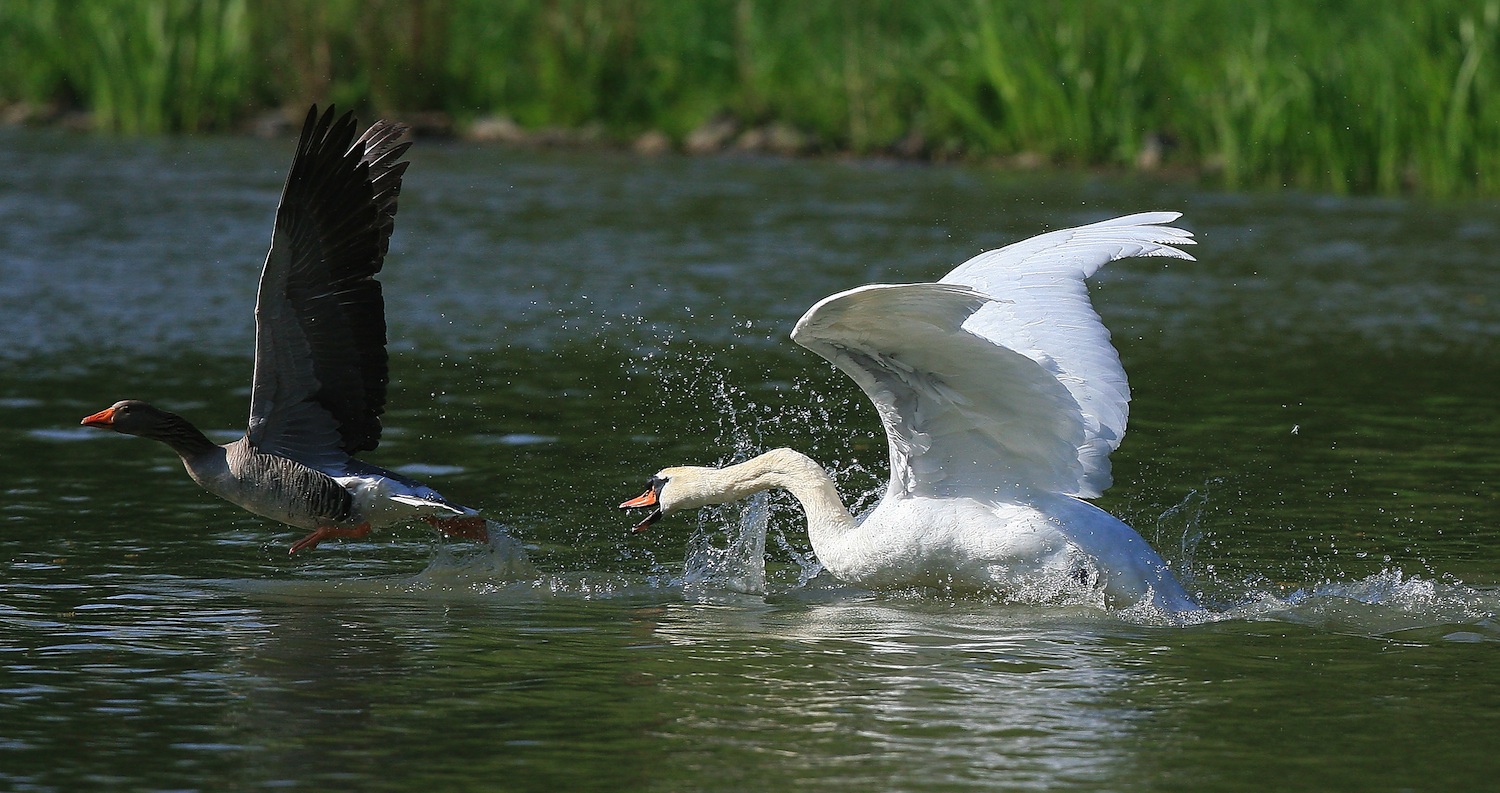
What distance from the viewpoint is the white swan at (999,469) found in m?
7.63

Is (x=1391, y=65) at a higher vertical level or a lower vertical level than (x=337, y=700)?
higher

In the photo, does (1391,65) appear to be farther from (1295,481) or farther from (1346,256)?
(1295,481)

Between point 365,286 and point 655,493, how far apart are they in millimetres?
1418

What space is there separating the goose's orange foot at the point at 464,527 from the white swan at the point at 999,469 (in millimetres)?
579

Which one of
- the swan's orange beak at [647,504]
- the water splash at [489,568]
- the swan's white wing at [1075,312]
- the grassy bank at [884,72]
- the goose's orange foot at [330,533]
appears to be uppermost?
the grassy bank at [884,72]

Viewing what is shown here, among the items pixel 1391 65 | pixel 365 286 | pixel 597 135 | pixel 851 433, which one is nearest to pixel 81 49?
pixel 597 135

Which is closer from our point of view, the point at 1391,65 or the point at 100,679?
the point at 100,679

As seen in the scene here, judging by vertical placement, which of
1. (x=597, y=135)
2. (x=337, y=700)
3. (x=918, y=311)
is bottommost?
(x=337, y=700)

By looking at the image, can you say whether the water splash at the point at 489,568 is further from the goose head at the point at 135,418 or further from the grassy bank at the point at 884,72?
the grassy bank at the point at 884,72

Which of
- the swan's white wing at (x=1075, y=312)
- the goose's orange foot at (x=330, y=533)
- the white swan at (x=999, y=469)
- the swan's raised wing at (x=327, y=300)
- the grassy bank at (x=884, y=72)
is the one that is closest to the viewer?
the white swan at (x=999, y=469)

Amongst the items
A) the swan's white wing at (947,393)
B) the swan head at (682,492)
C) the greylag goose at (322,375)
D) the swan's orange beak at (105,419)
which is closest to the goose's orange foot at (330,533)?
the greylag goose at (322,375)

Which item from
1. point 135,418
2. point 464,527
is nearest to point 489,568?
point 464,527

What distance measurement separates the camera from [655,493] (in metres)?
8.54

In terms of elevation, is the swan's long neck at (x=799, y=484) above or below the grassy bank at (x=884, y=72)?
below
